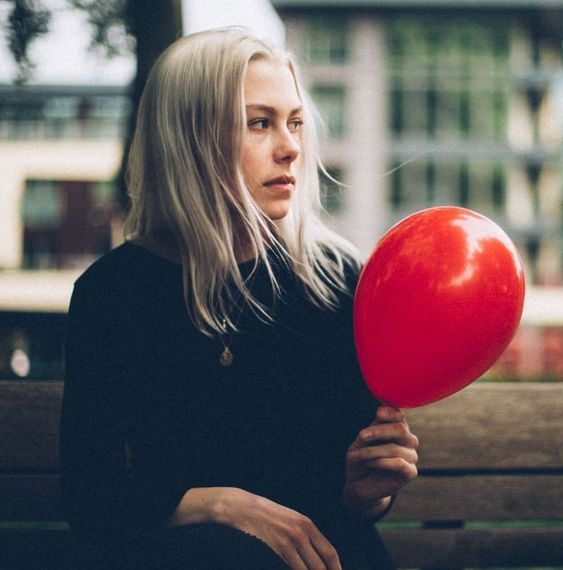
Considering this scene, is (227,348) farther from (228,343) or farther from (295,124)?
(295,124)

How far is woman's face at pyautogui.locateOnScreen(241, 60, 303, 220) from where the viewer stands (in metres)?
1.53

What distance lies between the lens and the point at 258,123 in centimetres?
154

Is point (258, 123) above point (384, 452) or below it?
above

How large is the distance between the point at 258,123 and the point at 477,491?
4.03 ft

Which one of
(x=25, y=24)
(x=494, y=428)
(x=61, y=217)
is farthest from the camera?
(x=61, y=217)

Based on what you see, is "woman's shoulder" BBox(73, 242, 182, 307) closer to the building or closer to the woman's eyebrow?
the woman's eyebrow

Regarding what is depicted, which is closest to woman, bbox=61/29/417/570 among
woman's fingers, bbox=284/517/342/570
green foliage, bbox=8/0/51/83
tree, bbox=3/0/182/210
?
woman's fingers, bbox=284/517/342/570

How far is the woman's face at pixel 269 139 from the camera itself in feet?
5.03

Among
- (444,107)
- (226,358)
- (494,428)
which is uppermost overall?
(226,358)

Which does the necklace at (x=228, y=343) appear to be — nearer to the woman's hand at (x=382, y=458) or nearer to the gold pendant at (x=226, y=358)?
the gold pendant at (x=226, y=358)

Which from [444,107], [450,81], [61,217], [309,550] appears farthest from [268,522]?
[61,217]

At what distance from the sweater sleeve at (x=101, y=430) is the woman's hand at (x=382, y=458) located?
13.0 inches

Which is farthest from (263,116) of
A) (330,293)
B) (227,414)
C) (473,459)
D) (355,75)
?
(355,75)

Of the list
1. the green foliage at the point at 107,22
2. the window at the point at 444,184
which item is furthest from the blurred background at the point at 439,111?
the green foliage at the point at 107,22
